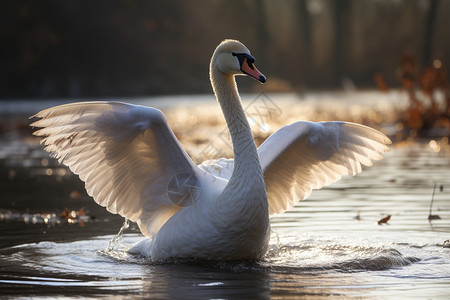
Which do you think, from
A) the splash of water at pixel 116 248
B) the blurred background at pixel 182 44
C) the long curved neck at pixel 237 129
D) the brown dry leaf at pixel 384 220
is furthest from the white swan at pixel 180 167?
the blurred background at pixel 182 44

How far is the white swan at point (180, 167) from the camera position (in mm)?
6660

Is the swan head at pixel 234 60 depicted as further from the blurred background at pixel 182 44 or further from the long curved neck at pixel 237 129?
the blurred background at pixel 182 44

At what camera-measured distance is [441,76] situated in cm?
1814

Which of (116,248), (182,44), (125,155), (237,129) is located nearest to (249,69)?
(237,129)

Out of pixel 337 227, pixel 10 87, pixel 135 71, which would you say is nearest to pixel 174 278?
pixel 337 227

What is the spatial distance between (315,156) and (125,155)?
2018 mm

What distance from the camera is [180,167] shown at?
710 centimetres

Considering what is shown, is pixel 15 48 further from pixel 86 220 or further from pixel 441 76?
pixel 86 220

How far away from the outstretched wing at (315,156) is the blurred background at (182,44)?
3024 cm

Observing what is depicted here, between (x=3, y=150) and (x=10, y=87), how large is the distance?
940 inches

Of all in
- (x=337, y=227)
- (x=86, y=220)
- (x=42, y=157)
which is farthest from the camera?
(x=42, y=157)

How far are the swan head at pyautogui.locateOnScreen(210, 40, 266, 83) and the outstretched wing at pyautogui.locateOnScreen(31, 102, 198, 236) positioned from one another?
2.36 ft

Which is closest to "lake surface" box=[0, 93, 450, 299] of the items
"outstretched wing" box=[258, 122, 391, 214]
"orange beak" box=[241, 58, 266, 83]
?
"outstretched wing" box=[258, 122, 391, 214]

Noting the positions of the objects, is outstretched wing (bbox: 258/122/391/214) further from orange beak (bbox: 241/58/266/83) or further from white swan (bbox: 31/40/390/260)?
orange beak (bbox: 241/58/266/83)
